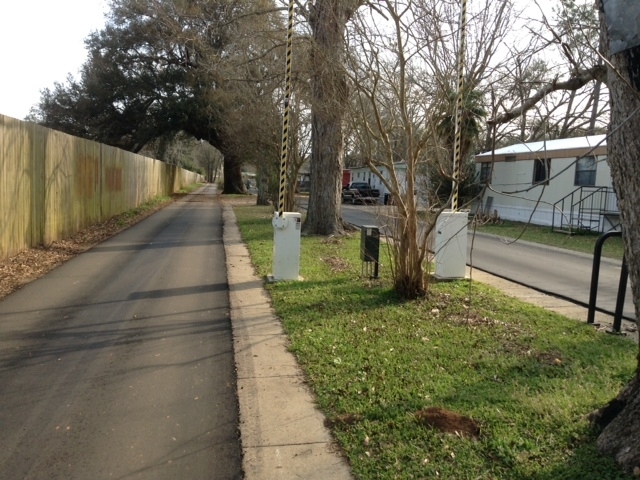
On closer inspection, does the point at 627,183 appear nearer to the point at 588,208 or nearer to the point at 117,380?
the point at 117,380

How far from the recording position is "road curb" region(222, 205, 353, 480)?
12.1 ft

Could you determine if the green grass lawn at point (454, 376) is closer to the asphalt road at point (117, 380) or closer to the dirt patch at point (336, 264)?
the asphalt road at point (117, 380)

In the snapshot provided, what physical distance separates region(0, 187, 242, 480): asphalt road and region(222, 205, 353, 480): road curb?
0.13 metres

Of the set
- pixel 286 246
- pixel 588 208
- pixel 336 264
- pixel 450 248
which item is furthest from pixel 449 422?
pixel 588 208

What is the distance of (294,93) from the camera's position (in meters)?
16.7

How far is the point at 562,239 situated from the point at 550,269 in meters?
7.05

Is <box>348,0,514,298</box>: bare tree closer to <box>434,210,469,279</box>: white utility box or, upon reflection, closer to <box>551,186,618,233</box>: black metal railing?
<box>434,210,469,279</box>: white utility box

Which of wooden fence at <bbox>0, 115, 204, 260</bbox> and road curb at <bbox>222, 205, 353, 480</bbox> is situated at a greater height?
wooden fence at <bbox>0, 115, 204, 260</bbox>

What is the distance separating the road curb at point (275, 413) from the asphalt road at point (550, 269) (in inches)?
118

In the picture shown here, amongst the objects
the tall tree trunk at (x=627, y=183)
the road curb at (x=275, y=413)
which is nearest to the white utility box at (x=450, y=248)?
the road curb at (x=275, y=413)

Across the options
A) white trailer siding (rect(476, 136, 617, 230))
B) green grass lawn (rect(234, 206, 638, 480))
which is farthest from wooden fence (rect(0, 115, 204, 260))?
white trailer siding (rect(476, 136, 617, 230))

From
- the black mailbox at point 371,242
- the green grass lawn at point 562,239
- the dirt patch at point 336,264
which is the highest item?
the black mailbox at point 371,242

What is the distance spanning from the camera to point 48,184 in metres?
12.1

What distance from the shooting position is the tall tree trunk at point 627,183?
10.8 ft
